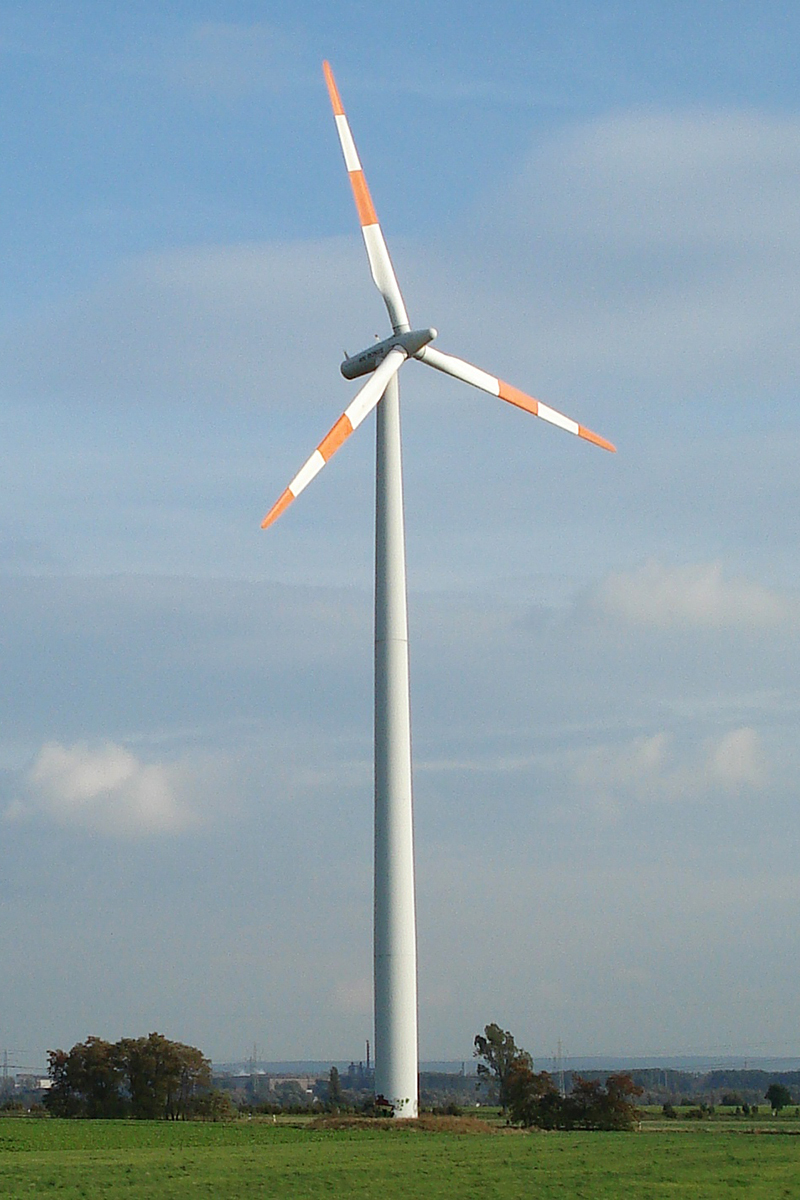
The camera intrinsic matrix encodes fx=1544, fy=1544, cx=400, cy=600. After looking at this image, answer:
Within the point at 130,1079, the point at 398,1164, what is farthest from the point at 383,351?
the point at 130,1079

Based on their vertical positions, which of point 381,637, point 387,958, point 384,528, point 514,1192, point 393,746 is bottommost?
point 514,1192

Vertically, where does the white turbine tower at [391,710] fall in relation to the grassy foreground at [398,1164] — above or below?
above

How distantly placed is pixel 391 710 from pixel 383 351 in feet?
48.6

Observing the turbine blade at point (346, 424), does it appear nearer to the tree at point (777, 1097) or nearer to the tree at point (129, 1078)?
the tree at point (129, 1078)

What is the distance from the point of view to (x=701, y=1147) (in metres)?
48.2

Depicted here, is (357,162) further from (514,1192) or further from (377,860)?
(514,1192)

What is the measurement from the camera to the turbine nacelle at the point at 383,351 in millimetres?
59812

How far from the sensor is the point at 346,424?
55.4 metres

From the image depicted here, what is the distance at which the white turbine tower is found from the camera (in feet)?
173

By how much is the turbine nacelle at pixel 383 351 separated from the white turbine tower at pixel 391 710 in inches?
1.6

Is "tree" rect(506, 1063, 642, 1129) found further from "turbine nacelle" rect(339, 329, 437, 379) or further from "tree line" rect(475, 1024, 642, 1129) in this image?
"turbine nacelle" rect(339, 329, 437, 379)

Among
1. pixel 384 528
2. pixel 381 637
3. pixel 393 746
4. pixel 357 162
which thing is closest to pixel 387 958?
pixel 393 746

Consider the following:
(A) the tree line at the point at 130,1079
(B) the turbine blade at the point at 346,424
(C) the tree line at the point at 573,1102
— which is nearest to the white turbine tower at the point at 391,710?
(B) the turbine blade at the point at 346,424

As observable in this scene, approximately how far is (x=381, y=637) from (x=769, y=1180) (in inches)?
947
